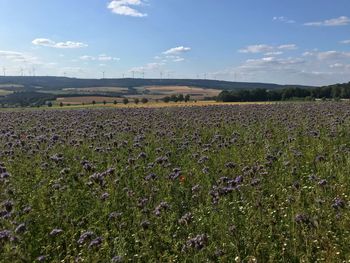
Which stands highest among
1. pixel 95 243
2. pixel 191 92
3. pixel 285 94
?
pixel 285 94

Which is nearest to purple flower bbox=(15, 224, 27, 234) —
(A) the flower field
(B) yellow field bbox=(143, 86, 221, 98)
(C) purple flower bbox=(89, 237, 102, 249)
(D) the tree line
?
(A) the flower field

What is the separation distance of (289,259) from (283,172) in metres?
3.59

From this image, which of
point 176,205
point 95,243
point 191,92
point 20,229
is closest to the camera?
point 95,243

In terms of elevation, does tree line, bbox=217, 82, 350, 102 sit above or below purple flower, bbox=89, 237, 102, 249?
above

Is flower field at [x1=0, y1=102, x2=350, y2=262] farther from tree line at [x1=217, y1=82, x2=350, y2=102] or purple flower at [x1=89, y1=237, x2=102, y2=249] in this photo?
tree line at [x1=217, y1=82, x2=350, y2=102]

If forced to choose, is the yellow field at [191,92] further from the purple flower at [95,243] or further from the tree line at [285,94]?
the purple flower at [95,243]

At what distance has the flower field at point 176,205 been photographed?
17.5 ft

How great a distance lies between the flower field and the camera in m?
5.32

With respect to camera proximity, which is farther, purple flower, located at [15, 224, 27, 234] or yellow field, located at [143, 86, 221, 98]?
yellow field, located at [143, 86, 221, 98]

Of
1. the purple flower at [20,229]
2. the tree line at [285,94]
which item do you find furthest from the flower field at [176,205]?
the tree line at [285,94]

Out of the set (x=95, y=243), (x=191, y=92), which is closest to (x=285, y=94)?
(x=95, y=243)

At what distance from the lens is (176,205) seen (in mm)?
7223

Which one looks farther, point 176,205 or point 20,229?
point 176,205

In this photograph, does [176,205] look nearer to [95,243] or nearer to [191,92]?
[95,243]
